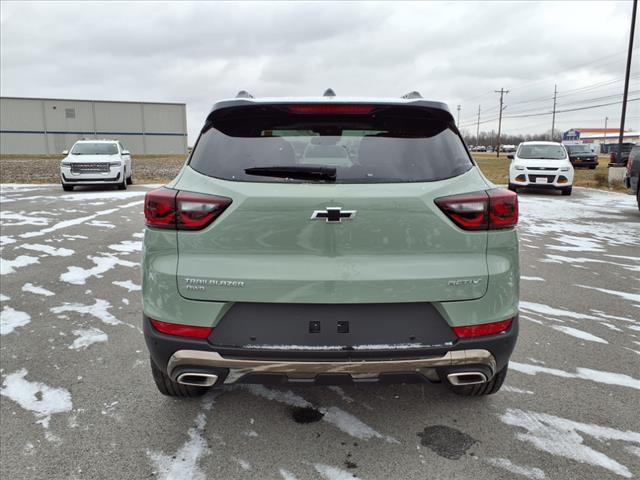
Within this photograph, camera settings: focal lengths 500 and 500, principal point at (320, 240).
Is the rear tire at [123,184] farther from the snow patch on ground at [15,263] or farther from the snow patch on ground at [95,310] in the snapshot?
the snow patch on ground at [95,310]

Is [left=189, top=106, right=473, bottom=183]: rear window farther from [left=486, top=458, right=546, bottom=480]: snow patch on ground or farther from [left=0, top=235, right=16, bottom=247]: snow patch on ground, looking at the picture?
[left=0, top=235, right=16, bottom=247]: snow patch on ground

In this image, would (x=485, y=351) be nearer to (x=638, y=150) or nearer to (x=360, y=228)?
(x=360, y=228)

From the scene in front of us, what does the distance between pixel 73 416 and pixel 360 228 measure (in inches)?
78.0

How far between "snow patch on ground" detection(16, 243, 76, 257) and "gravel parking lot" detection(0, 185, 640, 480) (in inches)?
87.7

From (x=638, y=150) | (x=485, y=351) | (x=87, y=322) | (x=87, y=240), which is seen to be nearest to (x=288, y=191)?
(x=485, y=351)

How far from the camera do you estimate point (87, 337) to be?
3.96 meters

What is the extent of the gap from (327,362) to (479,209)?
3.24 ft

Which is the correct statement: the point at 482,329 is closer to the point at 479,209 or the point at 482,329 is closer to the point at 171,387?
the point at 479,209

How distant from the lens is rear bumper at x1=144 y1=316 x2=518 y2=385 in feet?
7.41

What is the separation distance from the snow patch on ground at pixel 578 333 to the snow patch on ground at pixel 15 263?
5976 mm

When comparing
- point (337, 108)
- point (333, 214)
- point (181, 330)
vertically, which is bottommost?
point (181, 330)

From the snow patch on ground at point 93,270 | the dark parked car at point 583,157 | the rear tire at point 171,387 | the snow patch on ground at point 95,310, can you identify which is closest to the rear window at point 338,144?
the rear tire at point 171,387

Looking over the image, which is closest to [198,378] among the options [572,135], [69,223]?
[69,223]

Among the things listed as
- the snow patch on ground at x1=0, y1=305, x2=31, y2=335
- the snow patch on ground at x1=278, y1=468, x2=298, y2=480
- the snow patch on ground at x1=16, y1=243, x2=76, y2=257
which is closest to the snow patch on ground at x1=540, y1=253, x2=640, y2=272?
the snow patch on ground at x1=278, y1=468, x2=298, y2=480
